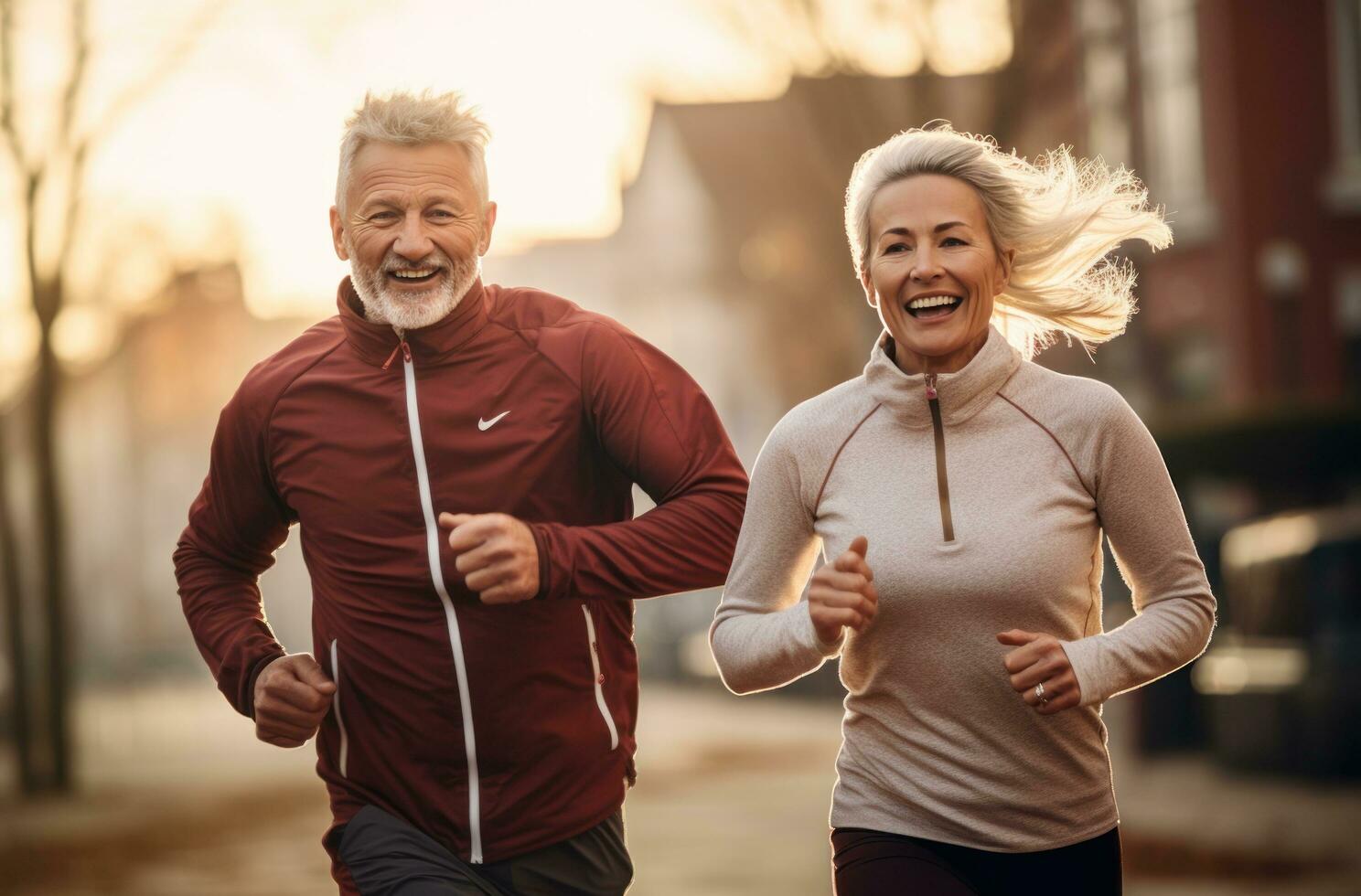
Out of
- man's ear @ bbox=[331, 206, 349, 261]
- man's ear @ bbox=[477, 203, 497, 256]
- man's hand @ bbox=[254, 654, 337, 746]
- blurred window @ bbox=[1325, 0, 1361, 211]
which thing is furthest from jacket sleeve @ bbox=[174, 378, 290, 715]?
blurred window @ bbox=[1325, 0, 1361, 211]

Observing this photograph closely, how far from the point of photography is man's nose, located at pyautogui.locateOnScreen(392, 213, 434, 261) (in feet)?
13.7

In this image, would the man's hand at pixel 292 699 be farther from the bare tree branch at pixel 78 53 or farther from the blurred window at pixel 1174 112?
the blurred window at pixel 1174 112

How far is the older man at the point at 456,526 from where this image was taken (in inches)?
163

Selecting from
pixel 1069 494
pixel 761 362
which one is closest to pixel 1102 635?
pixel 1069 494

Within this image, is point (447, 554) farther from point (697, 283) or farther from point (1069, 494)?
point (697, 283)

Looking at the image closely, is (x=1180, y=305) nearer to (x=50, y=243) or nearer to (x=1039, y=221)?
(x=50, y=243)

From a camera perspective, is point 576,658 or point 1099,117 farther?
point 1099,117

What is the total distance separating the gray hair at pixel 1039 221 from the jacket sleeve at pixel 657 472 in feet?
1.51

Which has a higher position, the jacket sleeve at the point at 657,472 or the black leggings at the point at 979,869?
the jacket sleeve at the point at 657,472

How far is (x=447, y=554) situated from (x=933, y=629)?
3.13ft

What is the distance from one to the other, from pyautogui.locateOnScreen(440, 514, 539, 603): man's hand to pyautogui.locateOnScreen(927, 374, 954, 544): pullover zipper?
75 centimetres

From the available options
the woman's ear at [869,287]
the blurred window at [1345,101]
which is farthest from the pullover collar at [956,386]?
the blurred window at [1345,101]

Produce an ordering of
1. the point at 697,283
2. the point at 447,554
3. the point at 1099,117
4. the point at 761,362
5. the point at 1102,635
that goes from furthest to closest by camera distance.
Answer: the point at 697,283, the point at 761,362, the point at 1099,117, the point at 447,554, the point at 1102,635

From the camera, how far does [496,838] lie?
13.5 feet
